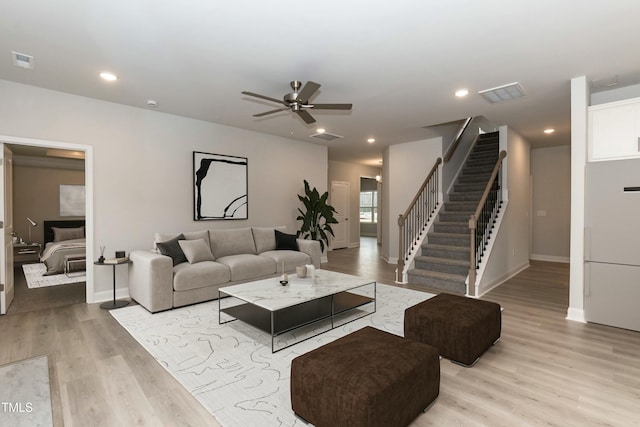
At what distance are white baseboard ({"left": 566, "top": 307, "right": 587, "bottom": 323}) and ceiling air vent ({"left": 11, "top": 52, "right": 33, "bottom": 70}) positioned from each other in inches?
249

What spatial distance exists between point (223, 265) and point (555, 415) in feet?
12.4

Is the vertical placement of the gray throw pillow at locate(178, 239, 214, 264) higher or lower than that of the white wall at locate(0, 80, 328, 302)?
lower

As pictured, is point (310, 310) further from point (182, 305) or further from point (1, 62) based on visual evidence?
point (1, 62)

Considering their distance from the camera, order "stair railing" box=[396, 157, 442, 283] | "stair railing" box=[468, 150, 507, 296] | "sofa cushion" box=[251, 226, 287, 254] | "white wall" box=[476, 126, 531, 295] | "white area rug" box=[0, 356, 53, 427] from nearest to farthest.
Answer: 1. "white area rug" box=[0, 356, 53, 427]
2. "stair railing" box=[468, 150, 507, 296]
3. "white wall" box=[476, 126, 531, 295]
4. "sofa cushion" box=[251, 226, 287, 254]
5. "stair railing" box=[396, 157, 442, 283]

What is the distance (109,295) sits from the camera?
4.45 m

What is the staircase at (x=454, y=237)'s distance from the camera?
5.09 m

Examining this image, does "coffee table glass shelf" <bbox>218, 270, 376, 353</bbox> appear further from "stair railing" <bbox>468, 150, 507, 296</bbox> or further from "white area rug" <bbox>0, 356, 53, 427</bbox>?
"stair railing" <bbox>468, 150, 507, 296</bbox>

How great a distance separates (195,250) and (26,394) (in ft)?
7.83

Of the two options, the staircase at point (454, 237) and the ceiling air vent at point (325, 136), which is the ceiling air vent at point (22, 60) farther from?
the staircase at point (454, 237)

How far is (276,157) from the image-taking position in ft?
21.3

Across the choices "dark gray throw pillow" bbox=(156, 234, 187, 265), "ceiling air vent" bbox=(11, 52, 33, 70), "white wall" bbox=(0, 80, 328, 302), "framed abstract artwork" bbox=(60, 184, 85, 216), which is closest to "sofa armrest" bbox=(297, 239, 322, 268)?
"white wall" bbox=(0, 80, 328, 302)

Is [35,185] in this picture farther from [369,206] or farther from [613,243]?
[369,206]

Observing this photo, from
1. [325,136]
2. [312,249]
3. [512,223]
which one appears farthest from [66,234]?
[512,223]

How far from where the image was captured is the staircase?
5.09 metres
